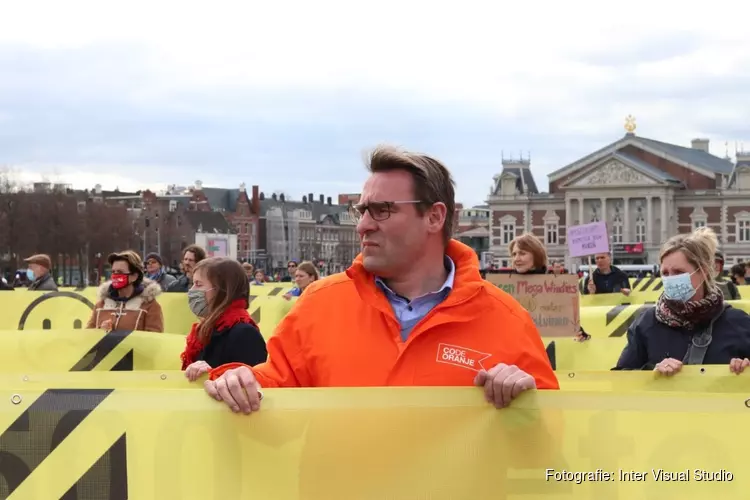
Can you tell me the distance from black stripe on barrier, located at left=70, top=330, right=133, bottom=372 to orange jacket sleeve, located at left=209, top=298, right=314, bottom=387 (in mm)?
4306

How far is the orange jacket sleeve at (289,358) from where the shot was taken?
315cm

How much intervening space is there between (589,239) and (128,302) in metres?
6.53

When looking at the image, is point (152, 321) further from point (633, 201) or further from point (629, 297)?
point (633, 201)

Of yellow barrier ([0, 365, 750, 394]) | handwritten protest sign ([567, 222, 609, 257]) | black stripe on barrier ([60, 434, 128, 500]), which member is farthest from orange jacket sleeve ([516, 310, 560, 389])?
handwritten protest sign ([567, 222, 609, 257])

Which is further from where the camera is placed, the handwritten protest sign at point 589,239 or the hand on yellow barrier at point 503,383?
the handwritten protest sign at point 589,239

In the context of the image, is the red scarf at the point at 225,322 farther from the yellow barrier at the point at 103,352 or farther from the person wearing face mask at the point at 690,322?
the yellow barrier at the point at 103,352

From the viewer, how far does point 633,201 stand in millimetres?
104562

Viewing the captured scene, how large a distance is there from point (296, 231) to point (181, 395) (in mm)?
145873

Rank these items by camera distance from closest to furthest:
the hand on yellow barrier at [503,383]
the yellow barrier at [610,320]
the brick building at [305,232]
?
the hand on yellow barrier at [503,383]
the yellow barrier at [610,320]
the brick building at [305,232]

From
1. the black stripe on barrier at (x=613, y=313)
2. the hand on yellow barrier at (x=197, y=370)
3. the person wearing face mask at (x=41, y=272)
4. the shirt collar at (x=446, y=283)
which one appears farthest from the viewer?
the person wearing face mask at (x=41, y=272)

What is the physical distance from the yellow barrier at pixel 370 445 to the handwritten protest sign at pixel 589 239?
9.75 metres

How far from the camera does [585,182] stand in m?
106

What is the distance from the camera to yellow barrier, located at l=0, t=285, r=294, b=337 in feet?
36.0

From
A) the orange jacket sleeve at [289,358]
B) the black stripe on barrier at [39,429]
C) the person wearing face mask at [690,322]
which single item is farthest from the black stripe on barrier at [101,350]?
the black stripe on barrier at [39,429]
